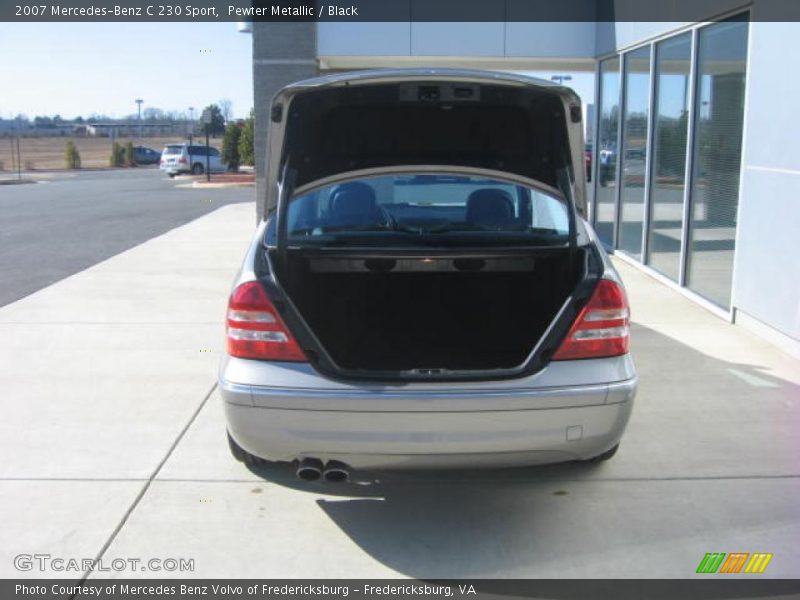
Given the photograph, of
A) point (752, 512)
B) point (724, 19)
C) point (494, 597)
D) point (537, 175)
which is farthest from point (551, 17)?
point (494, 597)

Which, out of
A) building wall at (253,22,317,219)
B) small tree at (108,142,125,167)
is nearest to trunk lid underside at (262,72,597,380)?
building wall at (253,22,317,219)

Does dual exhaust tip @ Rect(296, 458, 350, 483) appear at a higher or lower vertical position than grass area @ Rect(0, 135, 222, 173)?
lower

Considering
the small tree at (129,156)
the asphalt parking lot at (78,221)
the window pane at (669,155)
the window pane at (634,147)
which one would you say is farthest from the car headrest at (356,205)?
the small tree at (129,156)

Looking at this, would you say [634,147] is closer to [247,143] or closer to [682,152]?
[682,152]

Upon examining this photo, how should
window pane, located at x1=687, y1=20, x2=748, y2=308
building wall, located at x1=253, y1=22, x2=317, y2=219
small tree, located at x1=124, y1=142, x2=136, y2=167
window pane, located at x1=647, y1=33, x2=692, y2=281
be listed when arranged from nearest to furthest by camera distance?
window pane, located at x1=687, y1=20, x2=748, y2=308 < window pane, located at x1=647, y1=33, x2=692, y2=281 < building wall, located at x1=253, y1=22, x2=317, y2=219 < small tree, located at x1=124, y1=142, x2=136, y2=167

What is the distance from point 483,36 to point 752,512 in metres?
10.0

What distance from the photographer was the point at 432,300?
398 cm

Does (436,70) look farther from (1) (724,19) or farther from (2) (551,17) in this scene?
(2) (551,17)

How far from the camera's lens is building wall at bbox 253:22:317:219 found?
13.1 metres

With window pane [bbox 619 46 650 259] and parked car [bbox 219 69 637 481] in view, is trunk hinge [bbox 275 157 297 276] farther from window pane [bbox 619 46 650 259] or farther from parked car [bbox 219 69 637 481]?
window pane [bbox 619 46 650 259]

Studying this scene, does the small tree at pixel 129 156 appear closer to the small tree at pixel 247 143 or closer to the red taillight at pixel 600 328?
the small tree at pixel 247 143

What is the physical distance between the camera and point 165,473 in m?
4.40

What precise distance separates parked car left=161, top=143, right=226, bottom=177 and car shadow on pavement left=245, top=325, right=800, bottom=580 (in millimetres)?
34890

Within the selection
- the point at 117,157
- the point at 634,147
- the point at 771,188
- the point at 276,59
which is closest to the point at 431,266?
the point at 771,188
